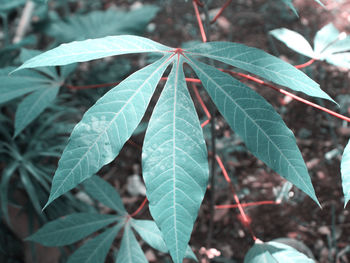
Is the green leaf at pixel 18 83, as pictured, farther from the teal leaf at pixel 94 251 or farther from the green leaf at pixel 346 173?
the green leaf at pixel 346 173

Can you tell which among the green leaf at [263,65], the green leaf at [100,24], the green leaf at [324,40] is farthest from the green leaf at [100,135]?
the green leaf at [100,24]

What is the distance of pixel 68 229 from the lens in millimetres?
772

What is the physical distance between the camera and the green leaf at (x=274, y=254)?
662 mm

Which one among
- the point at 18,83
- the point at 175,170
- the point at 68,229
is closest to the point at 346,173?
the point at 175,170

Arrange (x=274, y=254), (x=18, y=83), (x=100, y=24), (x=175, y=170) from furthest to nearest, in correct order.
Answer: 1. (x=100, y=24)
2. (x=18, y=83)
3. (x=274, y=254)
4. (x=175, y=170)

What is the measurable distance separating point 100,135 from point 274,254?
1.43ft

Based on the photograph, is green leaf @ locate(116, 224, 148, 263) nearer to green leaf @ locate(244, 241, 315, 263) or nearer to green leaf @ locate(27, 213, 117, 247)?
green leaf @ locate(27, 213, 117, 247)

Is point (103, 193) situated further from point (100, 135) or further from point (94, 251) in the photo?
point (100, 135)

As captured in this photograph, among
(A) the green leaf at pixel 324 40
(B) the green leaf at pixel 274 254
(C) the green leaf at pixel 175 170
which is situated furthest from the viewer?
(A) the green leaf at pixel 324 40

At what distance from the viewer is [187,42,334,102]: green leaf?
0.51 m

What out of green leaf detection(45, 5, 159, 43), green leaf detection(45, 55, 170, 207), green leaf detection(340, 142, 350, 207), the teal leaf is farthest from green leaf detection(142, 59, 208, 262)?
green leaf detection(45, 5, 159, 43)

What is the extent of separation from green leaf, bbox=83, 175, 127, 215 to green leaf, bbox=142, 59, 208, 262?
1.21ft

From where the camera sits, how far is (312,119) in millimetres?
1391

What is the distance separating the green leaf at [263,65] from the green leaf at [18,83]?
1.52 ft
